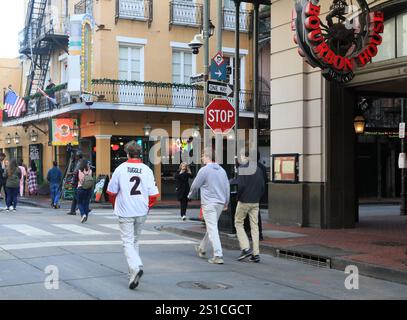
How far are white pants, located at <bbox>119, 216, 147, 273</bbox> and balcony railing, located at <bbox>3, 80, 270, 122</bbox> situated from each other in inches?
703

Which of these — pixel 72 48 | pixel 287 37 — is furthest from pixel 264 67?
pixel 287 37

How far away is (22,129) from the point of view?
36906mm

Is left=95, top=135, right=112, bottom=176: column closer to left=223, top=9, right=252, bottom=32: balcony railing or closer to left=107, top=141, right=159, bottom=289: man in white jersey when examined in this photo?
left=223, top=9, right=252, bottom=32: balcony railing

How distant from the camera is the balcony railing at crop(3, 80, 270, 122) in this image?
83.7 ft

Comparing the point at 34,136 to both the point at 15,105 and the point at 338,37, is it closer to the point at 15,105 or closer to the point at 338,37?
the point at 15,105

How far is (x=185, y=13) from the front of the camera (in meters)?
27.7

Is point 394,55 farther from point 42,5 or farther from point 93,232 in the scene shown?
point 42,5

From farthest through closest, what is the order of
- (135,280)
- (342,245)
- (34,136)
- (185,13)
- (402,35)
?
(34,136), (185,13), (402,35), (342,245), (135,280)

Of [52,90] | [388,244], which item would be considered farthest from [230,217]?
[52,90]

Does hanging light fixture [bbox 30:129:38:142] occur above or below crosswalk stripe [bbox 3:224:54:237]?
above

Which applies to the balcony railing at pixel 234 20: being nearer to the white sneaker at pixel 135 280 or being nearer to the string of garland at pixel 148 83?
the string of garland at pixel 148 83

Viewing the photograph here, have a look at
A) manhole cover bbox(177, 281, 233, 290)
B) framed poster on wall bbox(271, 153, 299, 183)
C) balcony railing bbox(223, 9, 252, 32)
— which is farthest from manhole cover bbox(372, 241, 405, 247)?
balcony railing bbox(223, 9, 252, 32)

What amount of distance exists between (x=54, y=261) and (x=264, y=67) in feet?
72.1

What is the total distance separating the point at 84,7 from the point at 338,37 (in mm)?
17896
